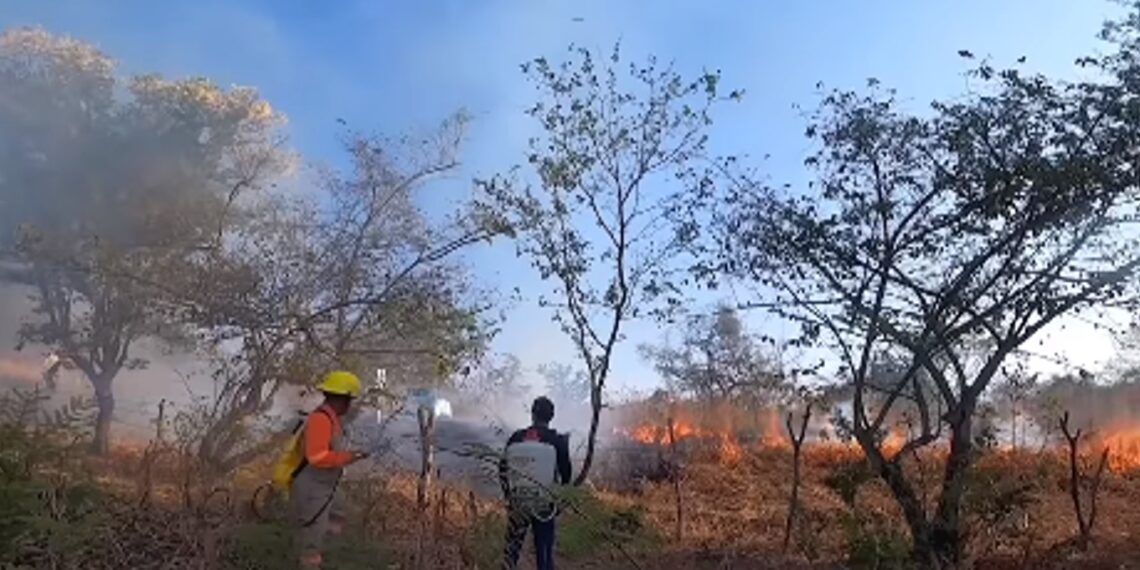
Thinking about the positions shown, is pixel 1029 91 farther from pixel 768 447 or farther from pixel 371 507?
pixel 768 447

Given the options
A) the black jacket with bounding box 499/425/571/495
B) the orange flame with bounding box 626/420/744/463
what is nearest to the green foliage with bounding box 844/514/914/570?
the black jacket with bounding box 499/425/571/495

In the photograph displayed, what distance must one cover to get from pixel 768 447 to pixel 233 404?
14.0m

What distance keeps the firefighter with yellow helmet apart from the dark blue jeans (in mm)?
1027

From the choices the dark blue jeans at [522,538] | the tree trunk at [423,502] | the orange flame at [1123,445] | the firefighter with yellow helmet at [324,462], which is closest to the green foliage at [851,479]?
the dark blue jeans at [522,538]

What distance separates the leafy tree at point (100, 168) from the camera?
2056 centimetres

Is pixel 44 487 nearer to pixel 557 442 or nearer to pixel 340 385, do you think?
pixel 340 385

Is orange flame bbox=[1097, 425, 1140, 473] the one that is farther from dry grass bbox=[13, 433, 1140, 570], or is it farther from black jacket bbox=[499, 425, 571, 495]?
black jacket bbox=[499, 425, 571, 495]

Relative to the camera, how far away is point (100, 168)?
23.0 metres

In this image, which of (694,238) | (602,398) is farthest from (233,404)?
(694,238)

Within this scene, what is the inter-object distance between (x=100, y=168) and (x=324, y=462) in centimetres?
1773

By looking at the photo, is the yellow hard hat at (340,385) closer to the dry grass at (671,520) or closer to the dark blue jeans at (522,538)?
the dry grass at (671,520)

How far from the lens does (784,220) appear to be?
12.2 meters

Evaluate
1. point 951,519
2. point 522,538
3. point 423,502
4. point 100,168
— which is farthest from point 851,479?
point 100,168

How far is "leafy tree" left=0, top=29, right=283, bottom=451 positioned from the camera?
67.5 feet
